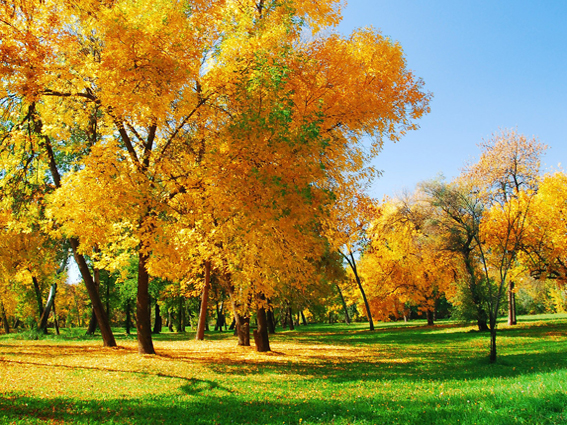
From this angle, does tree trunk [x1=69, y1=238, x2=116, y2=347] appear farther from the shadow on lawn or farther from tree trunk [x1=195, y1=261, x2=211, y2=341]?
the shadow on lawn

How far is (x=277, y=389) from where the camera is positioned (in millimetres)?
8273

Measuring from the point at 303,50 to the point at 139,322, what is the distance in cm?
1013

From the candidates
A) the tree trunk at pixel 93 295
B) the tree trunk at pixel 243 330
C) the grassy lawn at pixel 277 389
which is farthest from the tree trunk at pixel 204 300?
the grassy lawn at pixel 277 389

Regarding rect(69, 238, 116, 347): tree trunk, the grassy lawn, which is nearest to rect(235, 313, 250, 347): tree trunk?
the grassy lawn

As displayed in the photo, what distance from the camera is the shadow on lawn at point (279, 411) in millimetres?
5277

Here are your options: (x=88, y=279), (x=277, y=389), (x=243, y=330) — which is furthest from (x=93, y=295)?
(x=277, y=389)

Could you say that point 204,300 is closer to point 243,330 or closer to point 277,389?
point 243,330

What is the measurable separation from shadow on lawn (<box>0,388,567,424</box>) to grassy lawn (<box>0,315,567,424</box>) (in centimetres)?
2

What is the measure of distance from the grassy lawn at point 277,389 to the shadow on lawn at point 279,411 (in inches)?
0.6

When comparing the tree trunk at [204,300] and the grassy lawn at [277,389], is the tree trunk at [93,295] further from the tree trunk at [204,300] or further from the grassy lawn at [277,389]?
the tree trunk at [204,300]

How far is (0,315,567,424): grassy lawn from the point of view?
5.60 m

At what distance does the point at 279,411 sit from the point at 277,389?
2.10 metres

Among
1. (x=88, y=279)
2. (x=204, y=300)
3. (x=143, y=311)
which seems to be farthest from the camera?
(x=204, y=300)

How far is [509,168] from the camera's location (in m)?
13.9
